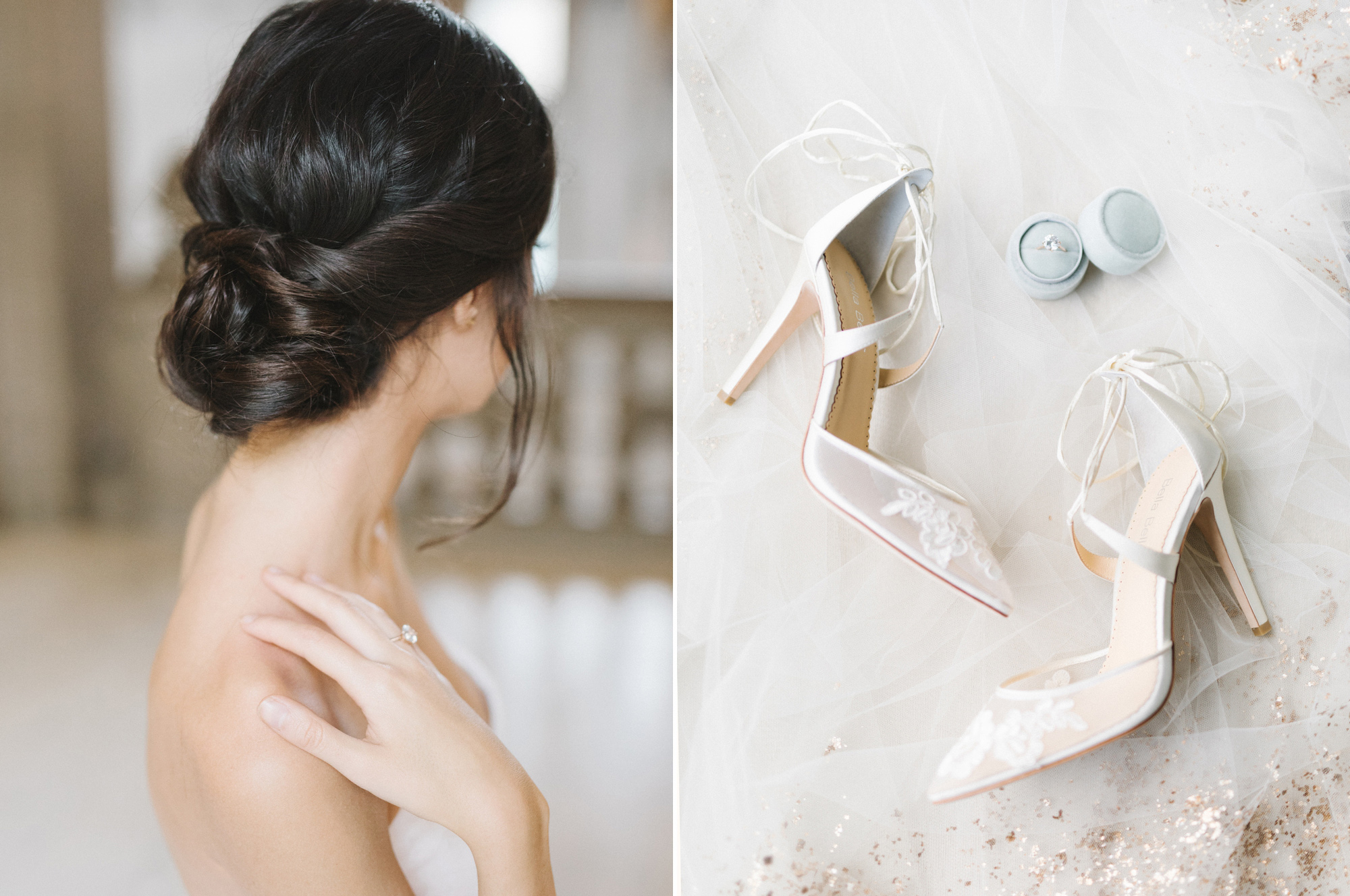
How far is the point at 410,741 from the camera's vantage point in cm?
76

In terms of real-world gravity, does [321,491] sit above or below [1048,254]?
below

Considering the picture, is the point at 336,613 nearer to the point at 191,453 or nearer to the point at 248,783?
the point at 248,783

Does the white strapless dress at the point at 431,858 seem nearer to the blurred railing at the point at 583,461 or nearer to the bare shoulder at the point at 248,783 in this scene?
the bare shoulder at the point at 248,783

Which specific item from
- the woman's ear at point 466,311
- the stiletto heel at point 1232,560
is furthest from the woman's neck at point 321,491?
the stiletto heel at point 1232,560

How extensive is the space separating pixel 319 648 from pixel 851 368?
0.70 m

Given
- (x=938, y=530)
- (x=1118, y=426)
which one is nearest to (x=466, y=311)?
(x=938, y=530)

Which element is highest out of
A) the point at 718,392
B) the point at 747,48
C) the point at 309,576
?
the point at 747,48

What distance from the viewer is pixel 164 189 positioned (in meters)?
0.88

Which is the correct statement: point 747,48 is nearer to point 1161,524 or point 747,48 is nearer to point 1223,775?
point 1161,524

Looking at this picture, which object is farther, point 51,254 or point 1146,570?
point 51,254

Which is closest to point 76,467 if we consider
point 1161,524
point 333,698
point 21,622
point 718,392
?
point 21,622

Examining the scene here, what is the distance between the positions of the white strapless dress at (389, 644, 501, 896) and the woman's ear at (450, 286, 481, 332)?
58cm

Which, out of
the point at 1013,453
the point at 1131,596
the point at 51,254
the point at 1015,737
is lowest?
the point at 1015,737

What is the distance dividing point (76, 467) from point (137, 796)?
420 mm
